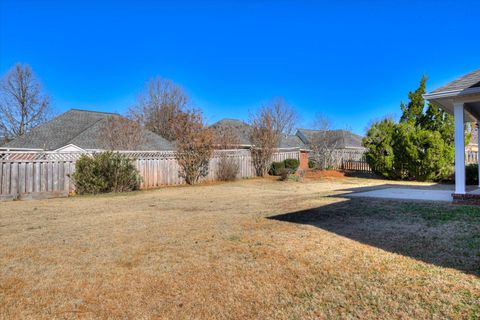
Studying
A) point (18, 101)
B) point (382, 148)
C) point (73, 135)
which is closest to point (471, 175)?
point (382, 148)

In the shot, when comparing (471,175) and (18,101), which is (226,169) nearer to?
(471,175)

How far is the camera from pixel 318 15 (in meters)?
16.3

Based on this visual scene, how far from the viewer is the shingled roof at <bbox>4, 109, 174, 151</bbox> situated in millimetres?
17438

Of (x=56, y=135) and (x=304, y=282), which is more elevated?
(x=56, y=135)

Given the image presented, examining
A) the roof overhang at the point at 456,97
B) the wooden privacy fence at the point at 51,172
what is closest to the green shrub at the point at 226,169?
the wooden privacy fence at the point at 51,172

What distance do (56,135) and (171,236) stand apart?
16616 mm

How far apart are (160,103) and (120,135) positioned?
1732 centimetres

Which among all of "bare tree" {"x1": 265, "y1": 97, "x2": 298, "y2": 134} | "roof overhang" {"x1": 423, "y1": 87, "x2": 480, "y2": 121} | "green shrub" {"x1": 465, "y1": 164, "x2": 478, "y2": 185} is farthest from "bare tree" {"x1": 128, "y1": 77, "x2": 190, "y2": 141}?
"roof overhang" {"x1": 423, "y1": 87, "x2": 480, "y2": 121}

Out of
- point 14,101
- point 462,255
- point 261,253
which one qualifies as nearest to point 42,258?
point 261,253

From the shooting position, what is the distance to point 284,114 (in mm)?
40781

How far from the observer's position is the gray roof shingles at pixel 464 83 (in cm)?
Answer: 801

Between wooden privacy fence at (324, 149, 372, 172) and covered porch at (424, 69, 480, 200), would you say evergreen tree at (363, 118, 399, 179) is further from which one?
covered porch at (424, 69, 480, 200)

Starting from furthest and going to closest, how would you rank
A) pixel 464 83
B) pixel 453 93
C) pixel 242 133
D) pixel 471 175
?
pixel 242 133 < pixel 471 175 < pixel 464 83 < pixel 453 93

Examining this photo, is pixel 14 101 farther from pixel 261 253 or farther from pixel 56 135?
pixel 261 253
